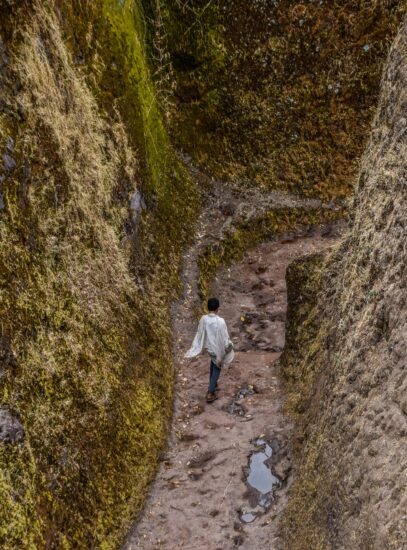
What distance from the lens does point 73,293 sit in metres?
6.81

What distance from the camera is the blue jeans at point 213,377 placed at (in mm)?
8391

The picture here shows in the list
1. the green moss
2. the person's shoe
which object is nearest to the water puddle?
the person's shoe

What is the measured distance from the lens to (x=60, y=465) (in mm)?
5695

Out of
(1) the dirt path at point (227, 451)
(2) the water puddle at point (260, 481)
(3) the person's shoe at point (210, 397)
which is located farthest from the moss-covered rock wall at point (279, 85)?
(2) the water puddle at point (260, 481)

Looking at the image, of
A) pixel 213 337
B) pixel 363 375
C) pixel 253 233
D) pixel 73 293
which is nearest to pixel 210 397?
pixel 213 337

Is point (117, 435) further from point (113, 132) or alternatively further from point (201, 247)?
point (201, 247)

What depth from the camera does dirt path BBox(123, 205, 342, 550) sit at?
6445 millimetres

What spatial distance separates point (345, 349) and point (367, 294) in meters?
0.60

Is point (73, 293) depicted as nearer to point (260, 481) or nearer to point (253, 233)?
point (260, 481)

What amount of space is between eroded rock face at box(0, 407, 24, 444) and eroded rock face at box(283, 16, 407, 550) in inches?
110

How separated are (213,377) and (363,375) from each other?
3579 millimetres

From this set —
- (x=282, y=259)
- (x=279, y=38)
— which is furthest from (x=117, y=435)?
(x=279, y=38)

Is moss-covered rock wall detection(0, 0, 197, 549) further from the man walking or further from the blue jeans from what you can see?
the man walking

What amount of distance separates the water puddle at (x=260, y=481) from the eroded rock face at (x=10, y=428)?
2.81 meters
